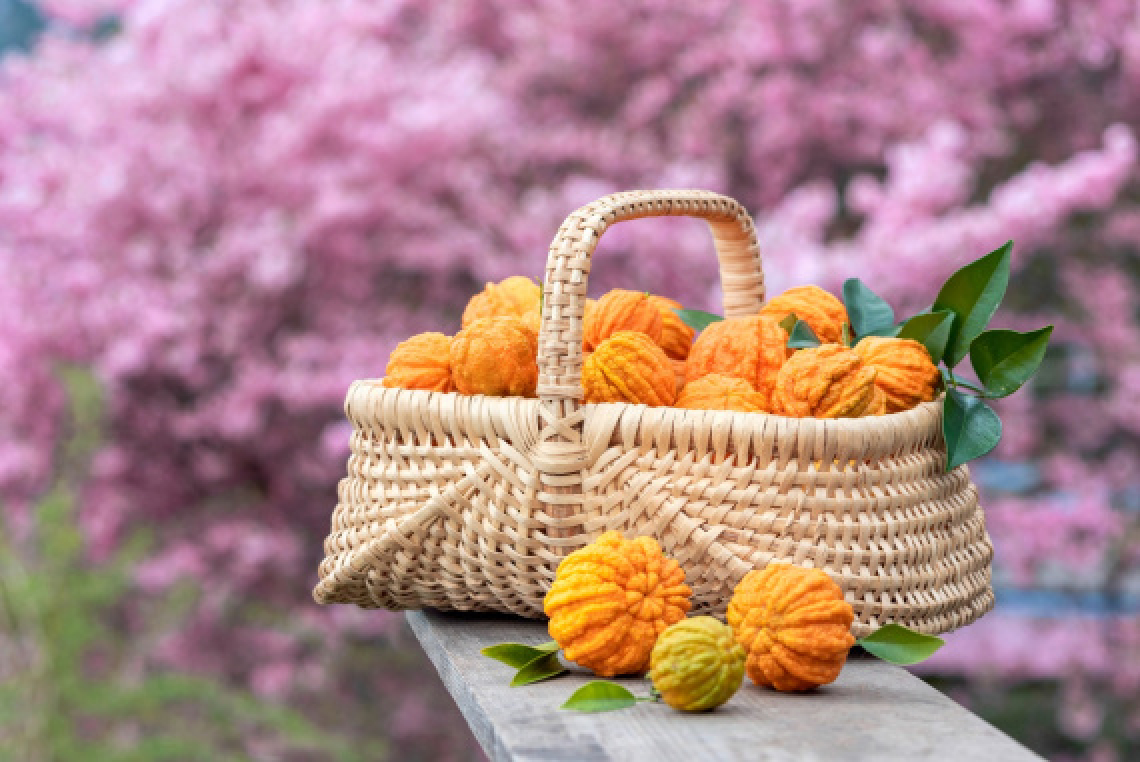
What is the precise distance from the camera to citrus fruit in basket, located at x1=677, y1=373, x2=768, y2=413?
0.93 metres

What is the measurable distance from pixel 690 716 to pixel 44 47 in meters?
2.67

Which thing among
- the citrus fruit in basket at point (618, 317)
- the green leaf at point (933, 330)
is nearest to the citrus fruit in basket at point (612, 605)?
the citrus fruit in basket at point (618, 317)

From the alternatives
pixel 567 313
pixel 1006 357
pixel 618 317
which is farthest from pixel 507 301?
pixel 1006 357

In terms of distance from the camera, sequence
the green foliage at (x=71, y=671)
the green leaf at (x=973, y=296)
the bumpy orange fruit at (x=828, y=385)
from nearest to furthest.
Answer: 1. the bumpy orange fruit at (x=828, y=385)
2. the green leaf at (x=973, y=296)
3. the green foliage at (x=71, y=671)

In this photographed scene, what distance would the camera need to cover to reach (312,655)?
2645 mm

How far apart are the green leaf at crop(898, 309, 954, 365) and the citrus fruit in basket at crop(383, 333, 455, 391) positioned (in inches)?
15.8

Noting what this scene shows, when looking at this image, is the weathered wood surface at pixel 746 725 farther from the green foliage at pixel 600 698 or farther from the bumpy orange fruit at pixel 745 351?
the bumpy orange fruit at pixel 745 351

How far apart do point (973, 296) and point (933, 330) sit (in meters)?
0.04

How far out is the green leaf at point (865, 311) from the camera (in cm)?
111

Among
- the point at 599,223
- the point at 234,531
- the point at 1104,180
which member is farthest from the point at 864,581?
the point at 234,531

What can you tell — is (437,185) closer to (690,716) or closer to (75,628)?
(75,628)

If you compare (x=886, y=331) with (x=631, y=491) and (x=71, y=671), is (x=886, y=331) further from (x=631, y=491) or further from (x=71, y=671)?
(x=71, y=671)

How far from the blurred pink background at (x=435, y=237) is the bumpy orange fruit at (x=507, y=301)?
1.27 metres

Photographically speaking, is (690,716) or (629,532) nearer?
(690,716)
